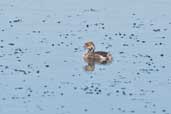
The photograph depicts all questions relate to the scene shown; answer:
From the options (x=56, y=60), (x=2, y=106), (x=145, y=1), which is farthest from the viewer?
(x=145, y=1)

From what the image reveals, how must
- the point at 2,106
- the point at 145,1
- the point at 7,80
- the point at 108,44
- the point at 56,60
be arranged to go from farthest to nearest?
the point at 145,1
the point at 108,44
the point at 56,60
the point at 7,80
the point at 2,106

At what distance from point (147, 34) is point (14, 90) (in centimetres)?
778

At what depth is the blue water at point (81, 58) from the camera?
830 inches

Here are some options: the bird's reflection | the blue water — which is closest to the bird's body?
the bird's reflection

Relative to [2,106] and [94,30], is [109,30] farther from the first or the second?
[2,106]

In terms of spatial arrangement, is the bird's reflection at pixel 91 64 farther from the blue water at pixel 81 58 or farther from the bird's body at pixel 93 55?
the blue water at pixel 81 58

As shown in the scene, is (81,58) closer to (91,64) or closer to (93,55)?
(91,64)

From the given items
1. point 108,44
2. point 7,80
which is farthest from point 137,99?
point 108,44

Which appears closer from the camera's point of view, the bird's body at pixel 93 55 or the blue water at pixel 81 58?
the blue water at pixel 81 58

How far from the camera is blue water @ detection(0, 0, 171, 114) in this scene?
21078 mm

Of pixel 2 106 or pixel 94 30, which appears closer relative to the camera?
pixel 2 106

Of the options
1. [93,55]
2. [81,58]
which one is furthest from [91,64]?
[93,55]

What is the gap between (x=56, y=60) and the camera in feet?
81.4

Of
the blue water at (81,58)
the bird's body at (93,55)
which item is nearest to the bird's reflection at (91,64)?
the bird's body at (93,55)
